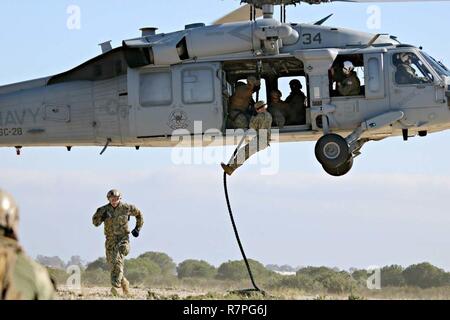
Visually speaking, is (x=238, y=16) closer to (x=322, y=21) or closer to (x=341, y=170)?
(x=322, y=21)

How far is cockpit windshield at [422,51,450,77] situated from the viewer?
1741 centimetres

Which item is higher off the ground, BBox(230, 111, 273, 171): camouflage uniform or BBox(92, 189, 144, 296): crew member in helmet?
BBox(230, 111, 273, 171): camouflage uniform

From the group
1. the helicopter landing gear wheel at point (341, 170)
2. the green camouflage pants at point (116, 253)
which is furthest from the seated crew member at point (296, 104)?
the green camouflage pants at point (116, 253)

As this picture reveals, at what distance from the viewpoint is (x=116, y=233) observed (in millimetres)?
14141

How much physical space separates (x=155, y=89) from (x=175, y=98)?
0.39 metres

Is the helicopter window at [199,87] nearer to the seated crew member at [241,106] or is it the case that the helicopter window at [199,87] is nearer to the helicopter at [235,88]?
the helicopter at [235,88]

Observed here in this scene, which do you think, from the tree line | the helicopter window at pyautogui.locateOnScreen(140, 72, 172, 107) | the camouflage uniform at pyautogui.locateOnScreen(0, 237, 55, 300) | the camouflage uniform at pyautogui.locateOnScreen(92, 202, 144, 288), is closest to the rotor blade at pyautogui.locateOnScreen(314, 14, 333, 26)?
the helicopter window at pyautogui.locateOnScreen(140, 72, 172, 107)

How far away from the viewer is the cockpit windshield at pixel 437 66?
57.1 feet

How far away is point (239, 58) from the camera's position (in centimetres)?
1719

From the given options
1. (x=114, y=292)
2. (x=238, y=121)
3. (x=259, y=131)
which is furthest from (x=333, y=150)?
(x=114, y=292)

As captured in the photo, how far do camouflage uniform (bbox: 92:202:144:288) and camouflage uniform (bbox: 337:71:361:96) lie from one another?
4672 millimetres

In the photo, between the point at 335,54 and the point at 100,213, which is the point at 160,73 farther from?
the point at 100,213

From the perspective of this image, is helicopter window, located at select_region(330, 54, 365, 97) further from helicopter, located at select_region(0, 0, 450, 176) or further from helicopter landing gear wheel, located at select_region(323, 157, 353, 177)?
helicopter landing gear wheel, located at select_region(323, 157, 353, 177)

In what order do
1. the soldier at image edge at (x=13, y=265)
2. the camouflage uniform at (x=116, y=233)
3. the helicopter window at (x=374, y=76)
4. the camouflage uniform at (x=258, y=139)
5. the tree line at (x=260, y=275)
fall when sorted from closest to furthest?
the soldier at image edge at (x=13, y=265), the camouflage uniform at (x=116, y=233), the camouflage uniform at (x=258, y=139), the tree line at (x=260, y=275), the helicopter window at (x=374, y=76)
